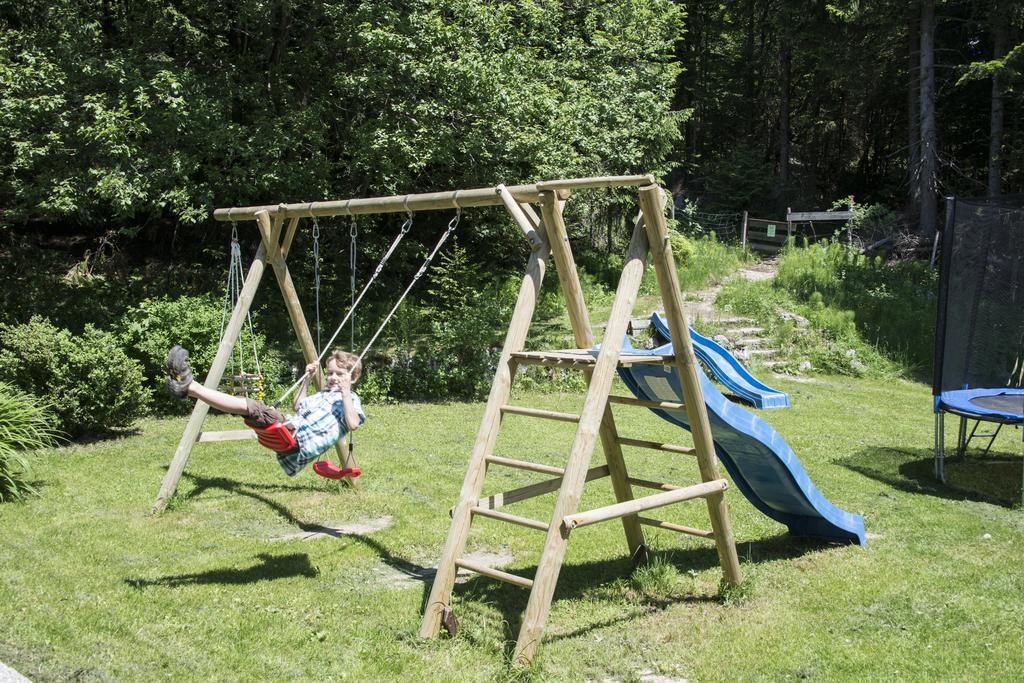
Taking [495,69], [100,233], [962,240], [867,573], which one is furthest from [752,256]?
[867,573]

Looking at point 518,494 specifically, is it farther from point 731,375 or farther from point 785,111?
point 785,111

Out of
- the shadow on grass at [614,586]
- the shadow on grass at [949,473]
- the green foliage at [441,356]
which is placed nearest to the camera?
the shadow on grass at [614,586]

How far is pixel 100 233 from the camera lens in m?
17.7

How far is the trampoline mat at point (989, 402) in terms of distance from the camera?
299 inches

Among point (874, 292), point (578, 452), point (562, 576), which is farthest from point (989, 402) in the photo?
point (874, 292)

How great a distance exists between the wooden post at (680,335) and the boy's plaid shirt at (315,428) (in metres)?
2.03

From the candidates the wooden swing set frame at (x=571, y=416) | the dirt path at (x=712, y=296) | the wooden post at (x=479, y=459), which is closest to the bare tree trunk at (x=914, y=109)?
the dirt path at (x=712, y=296)

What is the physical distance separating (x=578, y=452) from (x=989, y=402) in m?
5.69

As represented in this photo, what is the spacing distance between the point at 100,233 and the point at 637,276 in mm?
15857

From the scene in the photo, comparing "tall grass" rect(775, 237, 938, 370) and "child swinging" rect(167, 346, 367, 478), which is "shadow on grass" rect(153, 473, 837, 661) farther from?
"tall grass" rect(775, 237, 938, 370)

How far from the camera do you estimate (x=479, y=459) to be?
4.77 m

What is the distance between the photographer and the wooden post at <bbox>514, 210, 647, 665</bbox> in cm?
425

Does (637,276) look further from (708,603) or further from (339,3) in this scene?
(339,3)

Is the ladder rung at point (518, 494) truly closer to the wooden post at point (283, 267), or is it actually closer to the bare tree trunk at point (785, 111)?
the wooden post at point (283, 267)
